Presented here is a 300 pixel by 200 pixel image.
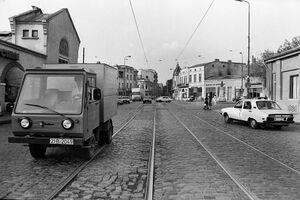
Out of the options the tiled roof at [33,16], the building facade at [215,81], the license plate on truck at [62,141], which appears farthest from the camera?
the building facade at [215,81]

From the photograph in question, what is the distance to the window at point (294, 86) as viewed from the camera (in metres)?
21.4

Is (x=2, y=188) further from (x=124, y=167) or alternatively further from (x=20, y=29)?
(x=20, y=29)

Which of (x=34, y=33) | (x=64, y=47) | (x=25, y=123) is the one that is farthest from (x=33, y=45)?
(x=25, y=123)

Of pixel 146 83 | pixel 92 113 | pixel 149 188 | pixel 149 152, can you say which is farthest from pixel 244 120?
pixel 146 83

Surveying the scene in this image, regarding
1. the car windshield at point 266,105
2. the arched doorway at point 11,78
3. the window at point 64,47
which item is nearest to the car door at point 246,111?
the car windshield at point 266,105

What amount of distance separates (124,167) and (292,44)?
164 ft

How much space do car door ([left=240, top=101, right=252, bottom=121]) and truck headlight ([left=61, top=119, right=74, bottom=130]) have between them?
11.6 m

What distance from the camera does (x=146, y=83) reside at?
12544 cm

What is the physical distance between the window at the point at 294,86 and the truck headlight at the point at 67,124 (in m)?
18.4

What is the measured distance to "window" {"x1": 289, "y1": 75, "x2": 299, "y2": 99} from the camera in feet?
70.1

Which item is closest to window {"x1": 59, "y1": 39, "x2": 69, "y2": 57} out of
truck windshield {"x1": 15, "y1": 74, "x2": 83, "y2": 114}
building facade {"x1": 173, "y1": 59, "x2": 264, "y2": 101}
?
truck windshield {"x1": 15, "y1": 74, "x2": 83, "y2": 114}

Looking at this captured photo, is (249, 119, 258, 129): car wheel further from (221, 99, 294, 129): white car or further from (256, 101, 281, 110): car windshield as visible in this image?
(256, 101, 281, 110): car windshield

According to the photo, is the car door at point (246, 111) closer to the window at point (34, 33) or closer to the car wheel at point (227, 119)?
the car wheel at point (227, 119)

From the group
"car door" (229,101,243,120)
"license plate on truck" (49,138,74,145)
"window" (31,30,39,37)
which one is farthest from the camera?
"window" (31,30,39,37)
